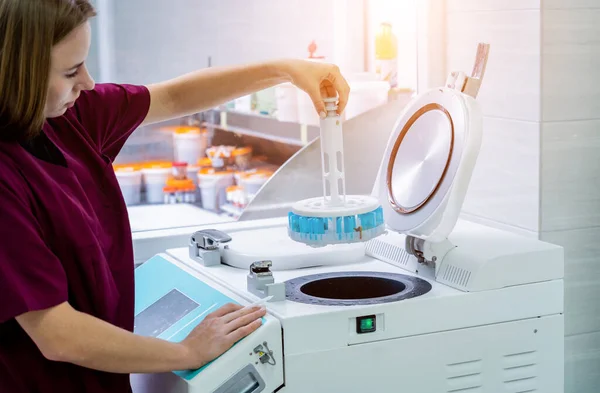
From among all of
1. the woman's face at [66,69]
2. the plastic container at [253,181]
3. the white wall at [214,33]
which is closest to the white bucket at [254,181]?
the plastic container at [253,181]

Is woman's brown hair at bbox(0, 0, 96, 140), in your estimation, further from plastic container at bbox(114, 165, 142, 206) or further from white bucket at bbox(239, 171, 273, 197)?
white bucket at bbox(239, 171, 273, 197)

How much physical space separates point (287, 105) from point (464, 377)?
1544mm

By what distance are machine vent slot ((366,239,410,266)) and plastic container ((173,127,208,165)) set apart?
116 centimetres

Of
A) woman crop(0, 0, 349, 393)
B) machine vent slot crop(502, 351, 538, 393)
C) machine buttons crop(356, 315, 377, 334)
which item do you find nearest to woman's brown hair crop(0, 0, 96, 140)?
woman crop(0, 0, 349, 393)

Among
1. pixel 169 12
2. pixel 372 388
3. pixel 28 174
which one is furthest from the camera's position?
pixel 169 12

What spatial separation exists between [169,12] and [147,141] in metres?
0.44

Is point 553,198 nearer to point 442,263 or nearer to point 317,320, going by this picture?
point 442,263

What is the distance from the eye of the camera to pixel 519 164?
2275mm

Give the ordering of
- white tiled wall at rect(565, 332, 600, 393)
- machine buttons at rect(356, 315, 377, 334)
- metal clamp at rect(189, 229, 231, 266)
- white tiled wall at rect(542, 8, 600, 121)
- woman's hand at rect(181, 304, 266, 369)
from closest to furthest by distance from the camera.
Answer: woman's hand at rect(181, 304, 266, 369) < machine buttons at rect(356, 315, 377, 334) < metal clamp at rect(189, 229, 231, 266) < white tiled wall at rect(542, 8, 600, 121) < white tiled wall at rect(565, 332, 600, 393)

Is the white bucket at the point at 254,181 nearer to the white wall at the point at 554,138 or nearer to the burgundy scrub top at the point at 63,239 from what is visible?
the white wall at the point at 554,138

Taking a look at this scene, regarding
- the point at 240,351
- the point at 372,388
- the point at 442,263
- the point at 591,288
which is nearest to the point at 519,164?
the point at 591,288

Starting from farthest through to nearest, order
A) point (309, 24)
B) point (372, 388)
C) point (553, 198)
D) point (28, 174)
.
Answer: point (309, 24) → point (553, 198) → point (372, 388) → point (28, 174)

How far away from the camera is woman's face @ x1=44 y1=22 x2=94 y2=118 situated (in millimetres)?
1306

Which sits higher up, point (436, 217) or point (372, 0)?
point (372, 0)
